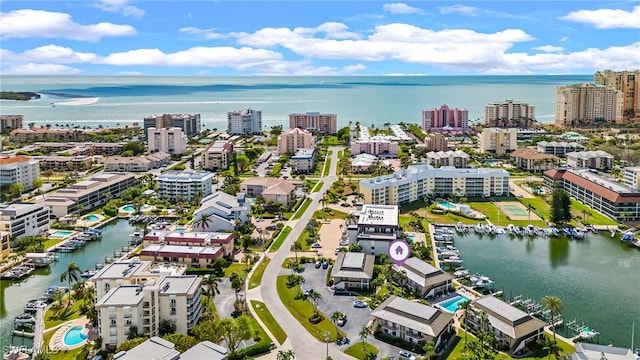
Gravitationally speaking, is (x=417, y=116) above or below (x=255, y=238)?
above

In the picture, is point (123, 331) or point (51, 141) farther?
point (51, 141)

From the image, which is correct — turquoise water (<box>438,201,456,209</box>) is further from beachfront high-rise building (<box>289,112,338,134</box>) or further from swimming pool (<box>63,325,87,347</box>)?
beachfront high-rise building (<box>289,112,338,134</box>)

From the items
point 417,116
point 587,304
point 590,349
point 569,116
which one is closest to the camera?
point 590,349

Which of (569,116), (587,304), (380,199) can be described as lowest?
(587,304)

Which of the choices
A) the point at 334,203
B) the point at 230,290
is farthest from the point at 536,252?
the point at 230,290

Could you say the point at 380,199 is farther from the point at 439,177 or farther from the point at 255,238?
the point at 255,238

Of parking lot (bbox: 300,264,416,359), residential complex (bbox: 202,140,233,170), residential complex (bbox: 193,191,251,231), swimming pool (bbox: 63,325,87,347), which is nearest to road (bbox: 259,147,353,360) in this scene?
parking lot (bbox: 300,264,416,359)

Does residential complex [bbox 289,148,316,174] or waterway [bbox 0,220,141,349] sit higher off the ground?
residential complex [bbox 289,148,316,174]
